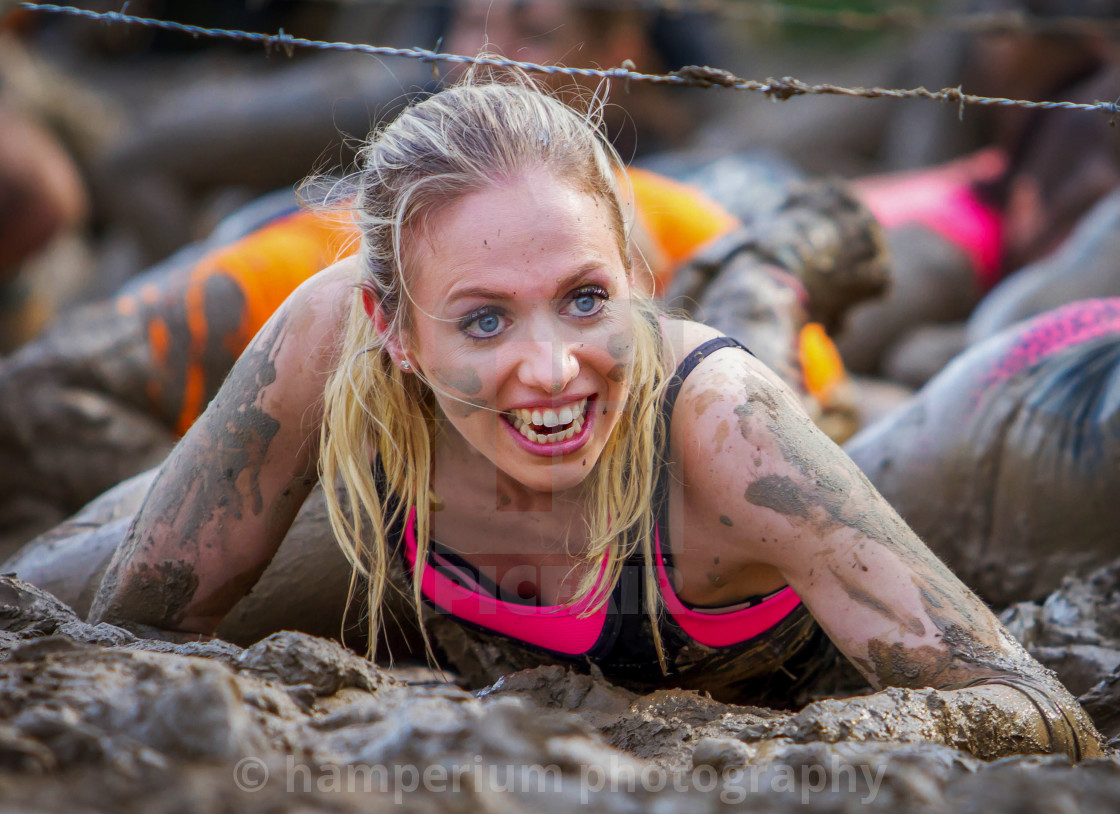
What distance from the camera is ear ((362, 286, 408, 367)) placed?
175 cm

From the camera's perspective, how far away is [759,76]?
748cm

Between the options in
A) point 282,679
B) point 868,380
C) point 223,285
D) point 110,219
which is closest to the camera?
point 282,679

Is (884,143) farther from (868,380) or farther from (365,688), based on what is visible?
(365,688)

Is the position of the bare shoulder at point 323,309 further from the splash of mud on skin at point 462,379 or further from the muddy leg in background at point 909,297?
the muddy leg in background at point 909,297

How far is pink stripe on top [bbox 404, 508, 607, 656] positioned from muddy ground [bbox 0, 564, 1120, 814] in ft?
0.79

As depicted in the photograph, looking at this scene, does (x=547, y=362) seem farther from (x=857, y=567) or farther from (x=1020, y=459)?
(x=1020, y=459)

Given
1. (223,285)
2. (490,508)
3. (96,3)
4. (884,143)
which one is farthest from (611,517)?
(96,3)

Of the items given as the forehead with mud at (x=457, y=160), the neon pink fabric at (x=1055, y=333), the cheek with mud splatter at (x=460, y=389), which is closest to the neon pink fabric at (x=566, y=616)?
the cheek with mud splatter at (x=460, y=389)

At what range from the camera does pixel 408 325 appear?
171 cm

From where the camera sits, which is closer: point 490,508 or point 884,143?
point 490,508

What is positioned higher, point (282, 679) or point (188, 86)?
point (188, 86)

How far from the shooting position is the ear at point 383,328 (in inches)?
69.0

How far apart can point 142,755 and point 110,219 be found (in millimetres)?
5765

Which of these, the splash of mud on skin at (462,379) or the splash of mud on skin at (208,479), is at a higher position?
the splash of mud on skin at (462,379)
